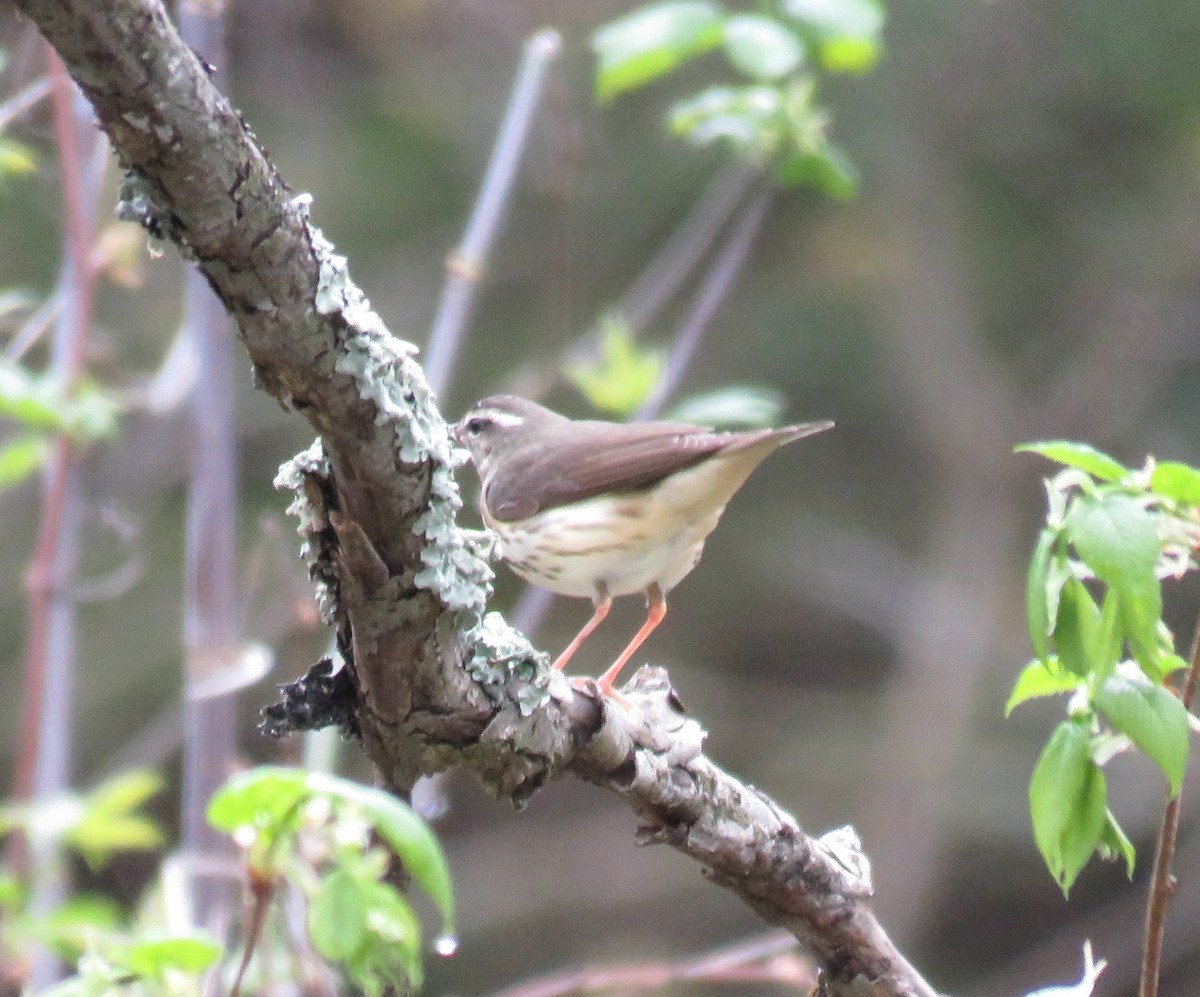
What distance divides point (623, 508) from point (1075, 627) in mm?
1827

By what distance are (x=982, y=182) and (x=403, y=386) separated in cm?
680

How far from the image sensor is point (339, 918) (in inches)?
60.6

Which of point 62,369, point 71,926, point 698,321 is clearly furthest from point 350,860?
point 698,321

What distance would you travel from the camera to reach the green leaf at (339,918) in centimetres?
Result: 153

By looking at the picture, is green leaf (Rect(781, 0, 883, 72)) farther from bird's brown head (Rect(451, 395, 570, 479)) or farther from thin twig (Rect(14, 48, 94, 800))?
thin twig (Rect(14, 48, 94, 800))

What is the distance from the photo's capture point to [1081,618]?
1.82 meters

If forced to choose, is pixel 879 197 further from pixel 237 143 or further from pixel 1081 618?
pixel 237 143

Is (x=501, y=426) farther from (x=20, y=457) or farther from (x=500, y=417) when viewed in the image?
(x=20, y=457)

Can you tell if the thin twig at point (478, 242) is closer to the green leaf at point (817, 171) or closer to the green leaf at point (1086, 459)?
the green leaf at point (817, 171)

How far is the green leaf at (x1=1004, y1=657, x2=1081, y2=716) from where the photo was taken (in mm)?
1923

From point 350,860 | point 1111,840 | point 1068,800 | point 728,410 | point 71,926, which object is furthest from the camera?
point 728,410

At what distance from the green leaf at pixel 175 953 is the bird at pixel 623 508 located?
5.81 ft

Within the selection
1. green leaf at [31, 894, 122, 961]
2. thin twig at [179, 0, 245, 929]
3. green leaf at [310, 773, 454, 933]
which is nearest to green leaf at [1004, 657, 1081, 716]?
green leaf at [310, 773, 454, 933]

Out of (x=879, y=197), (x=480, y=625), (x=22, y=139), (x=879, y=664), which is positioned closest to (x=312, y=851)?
(x=480, y=625)
